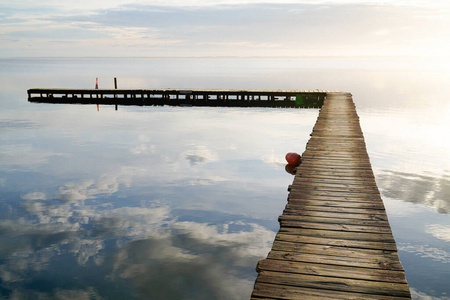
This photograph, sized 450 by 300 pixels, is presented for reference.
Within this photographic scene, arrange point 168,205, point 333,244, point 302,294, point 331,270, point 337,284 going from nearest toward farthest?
point 302,294 → point 337,284 → point 331,270 → point 333,244 → point 168,205

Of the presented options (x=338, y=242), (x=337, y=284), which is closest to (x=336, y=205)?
(x=338, y=242)

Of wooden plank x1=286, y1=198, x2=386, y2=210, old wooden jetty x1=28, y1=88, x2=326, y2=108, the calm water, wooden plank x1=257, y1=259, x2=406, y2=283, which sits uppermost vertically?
old wooden jetty x1=28, y1=88, x2=326, y2=108

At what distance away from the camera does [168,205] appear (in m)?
14.4

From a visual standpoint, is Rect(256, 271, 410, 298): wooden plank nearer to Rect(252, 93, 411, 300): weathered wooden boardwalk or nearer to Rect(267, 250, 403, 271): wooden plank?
Rect(252, 93, 411, 300): weathered wooden boardwalk

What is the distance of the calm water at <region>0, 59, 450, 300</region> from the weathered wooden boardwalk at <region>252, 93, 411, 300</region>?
2618 millimetres

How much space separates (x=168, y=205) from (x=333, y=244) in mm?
9003

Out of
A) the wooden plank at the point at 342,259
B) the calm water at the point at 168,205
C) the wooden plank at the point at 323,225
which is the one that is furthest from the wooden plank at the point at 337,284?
the calm water at the point at 168,205

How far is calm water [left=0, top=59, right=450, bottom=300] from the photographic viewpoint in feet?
30.5

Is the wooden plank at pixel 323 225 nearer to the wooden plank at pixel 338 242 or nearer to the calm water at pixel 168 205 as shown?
the wooden plank at pixel 338 242

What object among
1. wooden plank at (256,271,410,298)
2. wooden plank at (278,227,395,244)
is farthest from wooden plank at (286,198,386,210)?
wooden plank at (256,271,410,298)

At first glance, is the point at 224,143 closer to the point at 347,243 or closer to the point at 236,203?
the point at 236,203

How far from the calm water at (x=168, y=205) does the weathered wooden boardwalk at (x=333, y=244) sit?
8.59 feet

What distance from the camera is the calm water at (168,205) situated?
928 centimetres

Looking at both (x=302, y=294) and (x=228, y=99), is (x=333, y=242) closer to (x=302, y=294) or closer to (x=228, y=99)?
(x=302, y=294)
